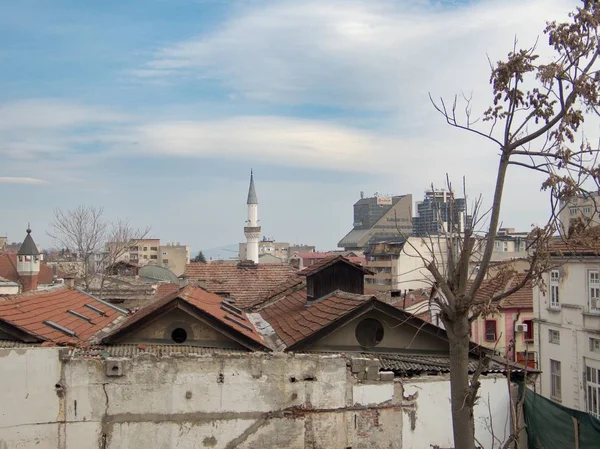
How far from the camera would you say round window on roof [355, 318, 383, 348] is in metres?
15.2

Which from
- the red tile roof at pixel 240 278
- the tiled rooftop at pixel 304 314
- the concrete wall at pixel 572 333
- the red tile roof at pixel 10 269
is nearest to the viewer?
the tiled rooftop at pixel 304 314

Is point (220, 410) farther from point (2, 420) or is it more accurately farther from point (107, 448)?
point (2, 420)

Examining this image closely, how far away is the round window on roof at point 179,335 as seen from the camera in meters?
15.1

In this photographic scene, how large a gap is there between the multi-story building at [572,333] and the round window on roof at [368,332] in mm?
8457

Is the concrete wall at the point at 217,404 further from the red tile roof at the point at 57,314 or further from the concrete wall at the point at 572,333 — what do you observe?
the concrete wall at the point at 572,333

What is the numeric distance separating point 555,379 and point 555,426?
1238 cm

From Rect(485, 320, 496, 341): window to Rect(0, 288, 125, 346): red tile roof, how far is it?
19.4 metres

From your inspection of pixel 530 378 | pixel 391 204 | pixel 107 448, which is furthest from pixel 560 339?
pixel 391 204

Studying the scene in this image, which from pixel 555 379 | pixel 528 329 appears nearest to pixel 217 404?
pixel 555 379

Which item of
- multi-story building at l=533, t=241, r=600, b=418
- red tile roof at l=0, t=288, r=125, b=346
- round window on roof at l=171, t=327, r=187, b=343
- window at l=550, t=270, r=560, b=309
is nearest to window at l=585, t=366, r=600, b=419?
multi-story building at l=533, t=241, r=600, b=418

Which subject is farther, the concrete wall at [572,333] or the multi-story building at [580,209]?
the concrete wall at [572,333]

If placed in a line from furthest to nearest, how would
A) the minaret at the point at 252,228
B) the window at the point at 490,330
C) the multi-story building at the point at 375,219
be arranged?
the multi-story building at the point at 375,219 < the minaret at the point at 252,228 < the window at the point at 490,330

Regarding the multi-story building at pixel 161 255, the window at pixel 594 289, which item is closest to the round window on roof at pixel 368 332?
the window at pixel 594 289

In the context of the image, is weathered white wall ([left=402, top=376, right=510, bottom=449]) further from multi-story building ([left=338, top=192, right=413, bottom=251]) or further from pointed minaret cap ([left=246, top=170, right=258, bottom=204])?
multi-story building ([left=338, top=192, right=413, bottom=251])
